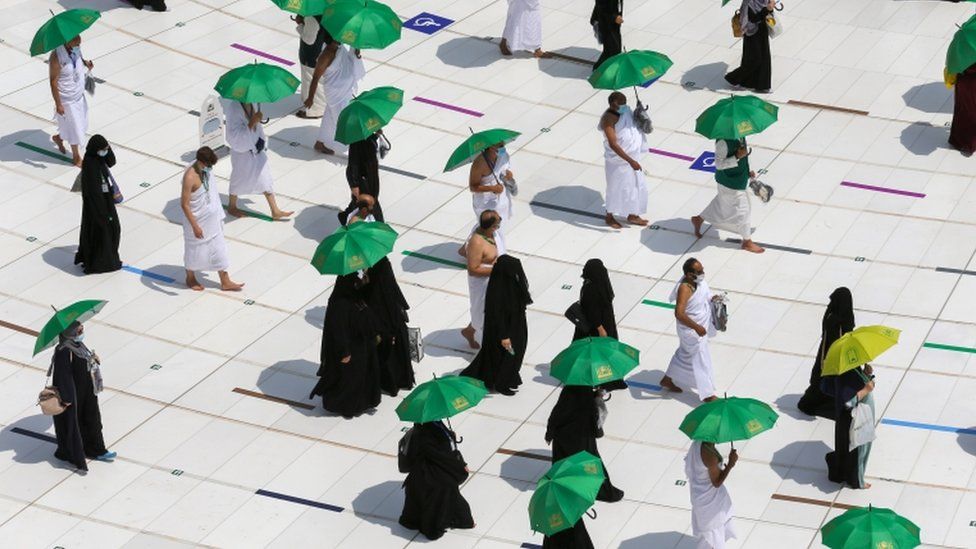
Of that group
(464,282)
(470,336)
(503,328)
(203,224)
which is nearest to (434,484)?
(503,328)

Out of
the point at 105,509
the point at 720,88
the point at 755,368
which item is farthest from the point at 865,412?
the point at 720,88

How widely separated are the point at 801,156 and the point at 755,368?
17.9 ft

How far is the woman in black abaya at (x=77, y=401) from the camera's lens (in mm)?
18766

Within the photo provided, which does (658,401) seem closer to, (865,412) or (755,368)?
(755,368)

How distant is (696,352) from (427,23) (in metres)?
11.0

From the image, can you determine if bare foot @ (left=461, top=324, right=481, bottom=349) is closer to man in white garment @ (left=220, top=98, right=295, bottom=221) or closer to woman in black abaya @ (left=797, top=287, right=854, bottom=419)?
woman in black abaya @ (left=797, top=287, right=854, bottom=419)

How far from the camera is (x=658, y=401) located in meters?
20.5

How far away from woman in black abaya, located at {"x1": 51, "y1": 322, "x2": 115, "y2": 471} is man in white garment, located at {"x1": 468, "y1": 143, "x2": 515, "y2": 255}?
5.32m

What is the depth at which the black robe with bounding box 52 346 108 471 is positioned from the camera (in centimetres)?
1878

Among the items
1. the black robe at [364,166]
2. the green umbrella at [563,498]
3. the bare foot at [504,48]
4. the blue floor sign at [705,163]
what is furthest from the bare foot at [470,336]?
the bare foot at [504,48]

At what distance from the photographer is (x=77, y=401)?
62.6ft

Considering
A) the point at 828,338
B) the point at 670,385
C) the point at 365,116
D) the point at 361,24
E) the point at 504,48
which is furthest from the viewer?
the point at 504,48

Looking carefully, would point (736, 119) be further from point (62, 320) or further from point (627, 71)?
point (62, 320)

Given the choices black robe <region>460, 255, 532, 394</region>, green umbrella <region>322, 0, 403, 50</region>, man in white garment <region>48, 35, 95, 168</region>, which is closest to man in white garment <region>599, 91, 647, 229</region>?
green umbrella <region>322, 0, 403, 50</region>
